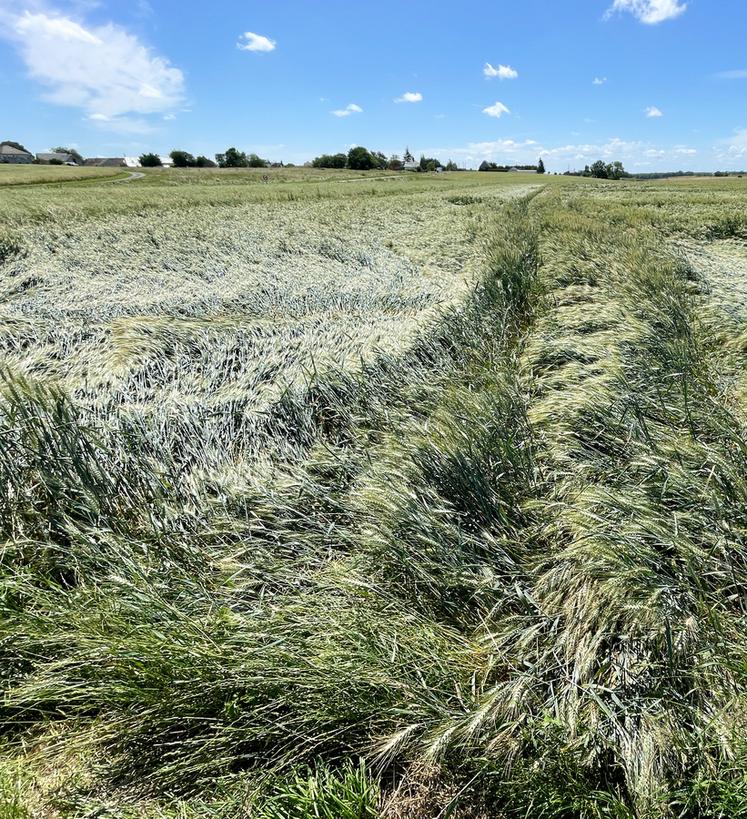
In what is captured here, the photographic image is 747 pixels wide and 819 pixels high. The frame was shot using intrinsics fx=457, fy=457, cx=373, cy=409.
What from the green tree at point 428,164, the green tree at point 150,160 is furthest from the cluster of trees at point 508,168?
the green tree at point 150,160

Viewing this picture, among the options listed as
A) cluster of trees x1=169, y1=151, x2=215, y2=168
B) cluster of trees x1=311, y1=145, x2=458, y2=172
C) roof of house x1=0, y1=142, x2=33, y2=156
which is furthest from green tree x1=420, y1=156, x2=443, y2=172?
roof of house x1=0, y1=142, x2=33, y2=156

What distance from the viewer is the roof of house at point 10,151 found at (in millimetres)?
86562

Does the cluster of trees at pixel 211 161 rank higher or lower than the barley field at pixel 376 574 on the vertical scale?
higher

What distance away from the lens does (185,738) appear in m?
1.40

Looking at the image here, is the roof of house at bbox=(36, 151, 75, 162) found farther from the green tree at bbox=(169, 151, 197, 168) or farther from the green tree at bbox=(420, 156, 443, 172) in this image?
the green tree at bbox=(420, 156, 443, 172)

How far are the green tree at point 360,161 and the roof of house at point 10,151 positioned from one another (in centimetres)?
6382

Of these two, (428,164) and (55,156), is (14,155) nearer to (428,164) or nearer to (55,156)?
(55,156)

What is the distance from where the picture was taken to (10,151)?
88188 mm

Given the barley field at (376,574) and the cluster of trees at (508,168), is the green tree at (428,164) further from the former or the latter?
the barley field at (376,574)

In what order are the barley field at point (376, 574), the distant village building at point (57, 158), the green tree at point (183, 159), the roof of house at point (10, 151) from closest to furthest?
1. the barley field at point (376, 574)
2. the green tree at point (183, 159)
3. the distant village building at point (57, 158)
4. the roof of house at point (10, 151)

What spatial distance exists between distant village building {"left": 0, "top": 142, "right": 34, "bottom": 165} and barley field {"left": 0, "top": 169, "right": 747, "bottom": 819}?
367ft

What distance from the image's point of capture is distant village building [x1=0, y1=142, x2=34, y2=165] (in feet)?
277

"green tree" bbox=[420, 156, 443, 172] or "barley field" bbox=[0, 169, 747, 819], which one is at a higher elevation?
"green tree" bbox=[420, 156, 443, 172]

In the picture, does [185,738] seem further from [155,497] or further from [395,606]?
[155,497]
